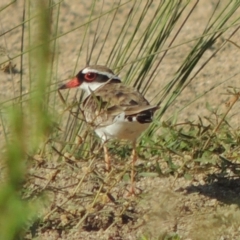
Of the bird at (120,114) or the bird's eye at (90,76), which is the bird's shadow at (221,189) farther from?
the bird's eye at (90,76)

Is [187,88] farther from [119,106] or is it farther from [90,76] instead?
[119,106]

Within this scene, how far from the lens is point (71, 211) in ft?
12.3

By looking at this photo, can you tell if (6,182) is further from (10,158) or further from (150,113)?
(150,113)

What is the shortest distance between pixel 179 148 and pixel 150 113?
0.31 meters

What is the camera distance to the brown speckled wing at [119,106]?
13.6ft

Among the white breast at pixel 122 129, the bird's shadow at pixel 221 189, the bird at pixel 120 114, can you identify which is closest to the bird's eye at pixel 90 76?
the bird at pixel 120 114

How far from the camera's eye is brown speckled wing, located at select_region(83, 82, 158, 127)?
4.15 meters

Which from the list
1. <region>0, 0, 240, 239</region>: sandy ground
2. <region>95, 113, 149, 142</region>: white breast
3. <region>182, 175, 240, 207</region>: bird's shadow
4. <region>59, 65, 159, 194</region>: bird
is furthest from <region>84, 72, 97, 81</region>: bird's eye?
<region>182, 175, 240, 207</region>: bird's shadow

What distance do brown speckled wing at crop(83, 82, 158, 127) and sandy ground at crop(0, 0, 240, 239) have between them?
37 cm

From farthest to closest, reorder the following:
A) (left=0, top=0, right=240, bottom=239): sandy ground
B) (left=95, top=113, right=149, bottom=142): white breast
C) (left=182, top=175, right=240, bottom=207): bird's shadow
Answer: (left=95, top=113, right=149, bottom=142): white breast → (left=182, top=175, right=240, bottom=207): bird's shadow → (left=0, top=0, right=240, bottom=239): sandy ground

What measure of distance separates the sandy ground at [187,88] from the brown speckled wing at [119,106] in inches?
14.7

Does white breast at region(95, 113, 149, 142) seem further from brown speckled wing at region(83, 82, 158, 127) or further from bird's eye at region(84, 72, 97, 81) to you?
bird's eye at region(84, 72, 97, 81)

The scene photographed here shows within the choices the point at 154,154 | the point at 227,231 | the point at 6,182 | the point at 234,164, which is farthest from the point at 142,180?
the point at 6,182

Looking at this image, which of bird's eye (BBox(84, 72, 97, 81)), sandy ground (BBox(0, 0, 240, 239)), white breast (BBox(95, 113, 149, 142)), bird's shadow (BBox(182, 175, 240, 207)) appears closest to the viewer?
sandy ground (BBox(0, 0, 240, 239))
